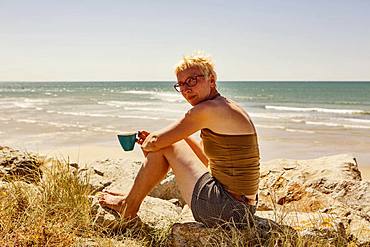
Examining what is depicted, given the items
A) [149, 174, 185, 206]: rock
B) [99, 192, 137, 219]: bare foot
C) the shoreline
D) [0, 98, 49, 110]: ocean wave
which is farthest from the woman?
[0, 98, 49, 110]: ocean wave

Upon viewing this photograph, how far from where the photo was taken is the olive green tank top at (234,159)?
3.40m

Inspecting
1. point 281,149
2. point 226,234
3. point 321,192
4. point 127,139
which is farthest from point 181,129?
point 281,149

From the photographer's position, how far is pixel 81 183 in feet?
13.8

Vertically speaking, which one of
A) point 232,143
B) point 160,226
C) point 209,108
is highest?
point 209,108

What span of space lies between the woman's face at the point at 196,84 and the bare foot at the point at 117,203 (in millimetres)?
1046

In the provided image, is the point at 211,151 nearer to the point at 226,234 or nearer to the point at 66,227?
the point at 226,234

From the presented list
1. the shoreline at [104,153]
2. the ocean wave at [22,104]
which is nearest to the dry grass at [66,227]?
the shoreline at [104,153]

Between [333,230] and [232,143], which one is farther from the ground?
[232,143]

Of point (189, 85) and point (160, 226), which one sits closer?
point (189, 85)

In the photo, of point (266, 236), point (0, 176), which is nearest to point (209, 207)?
point (266, 236)

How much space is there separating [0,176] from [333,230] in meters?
3.16

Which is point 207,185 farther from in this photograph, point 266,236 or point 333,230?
point 333,230

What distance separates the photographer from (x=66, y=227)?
3395 mm

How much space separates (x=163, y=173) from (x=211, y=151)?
494 millimetres
